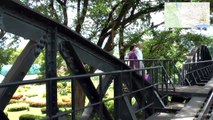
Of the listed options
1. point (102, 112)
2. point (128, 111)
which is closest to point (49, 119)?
point (102, 112)

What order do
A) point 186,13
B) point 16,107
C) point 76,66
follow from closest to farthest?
point 76,66
point 186,13
point 16,107

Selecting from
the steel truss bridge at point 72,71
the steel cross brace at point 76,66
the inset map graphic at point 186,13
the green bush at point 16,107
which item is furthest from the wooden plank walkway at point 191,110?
the green bush at point 16,107

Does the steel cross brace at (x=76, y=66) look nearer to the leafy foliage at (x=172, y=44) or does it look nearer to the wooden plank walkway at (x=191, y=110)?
the wooden plank walkway at (x=191, y=110)

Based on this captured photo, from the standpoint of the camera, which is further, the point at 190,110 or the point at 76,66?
the point at 190,110

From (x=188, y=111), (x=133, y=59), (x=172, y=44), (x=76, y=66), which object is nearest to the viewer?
(x=76, y=66)

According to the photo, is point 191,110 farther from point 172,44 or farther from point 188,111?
point 172,44

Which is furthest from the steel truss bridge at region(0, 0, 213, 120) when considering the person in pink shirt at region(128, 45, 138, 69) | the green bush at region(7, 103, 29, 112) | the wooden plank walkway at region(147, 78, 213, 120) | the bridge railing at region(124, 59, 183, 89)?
the green bush at region(7, 103, 29, 112)

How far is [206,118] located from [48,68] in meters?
3.58

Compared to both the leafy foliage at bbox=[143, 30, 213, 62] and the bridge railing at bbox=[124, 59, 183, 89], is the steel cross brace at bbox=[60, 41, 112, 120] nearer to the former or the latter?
the bridge railing at bbox=[124, 59, 183, 89]

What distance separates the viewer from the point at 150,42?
2325cm

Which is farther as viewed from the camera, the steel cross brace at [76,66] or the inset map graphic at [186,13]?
the inset map graphic at [186,13]

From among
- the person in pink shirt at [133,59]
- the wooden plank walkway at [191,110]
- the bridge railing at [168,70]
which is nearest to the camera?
the wooden plank walkway at [191,110]

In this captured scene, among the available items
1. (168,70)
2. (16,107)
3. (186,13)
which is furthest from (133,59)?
(16,107)

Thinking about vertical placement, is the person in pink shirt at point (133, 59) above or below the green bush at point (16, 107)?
above
